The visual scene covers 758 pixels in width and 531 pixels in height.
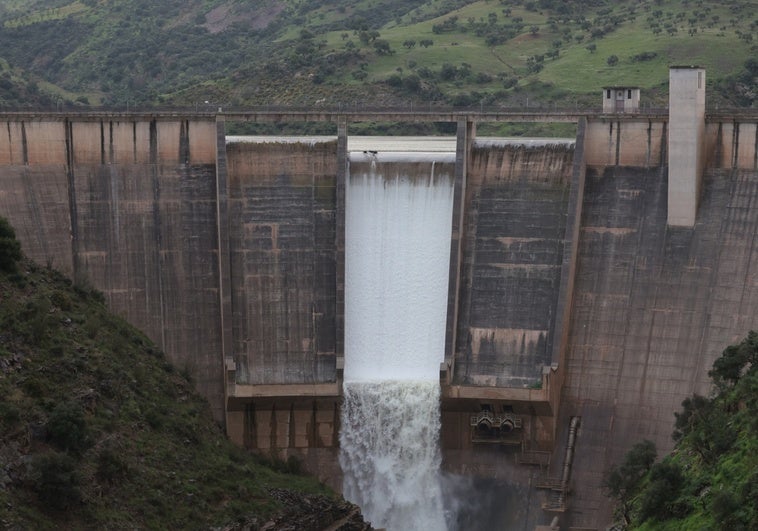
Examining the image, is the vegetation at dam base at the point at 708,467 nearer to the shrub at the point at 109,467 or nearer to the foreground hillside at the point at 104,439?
the foreground hillside at the point at 104,439

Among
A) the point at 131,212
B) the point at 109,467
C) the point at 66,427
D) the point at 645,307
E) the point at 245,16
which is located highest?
the point at 245,16

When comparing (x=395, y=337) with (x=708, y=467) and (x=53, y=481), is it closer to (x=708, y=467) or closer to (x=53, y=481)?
(x=708, y=467)

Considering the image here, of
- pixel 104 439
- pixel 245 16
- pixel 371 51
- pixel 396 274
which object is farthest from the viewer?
pixel 245 16

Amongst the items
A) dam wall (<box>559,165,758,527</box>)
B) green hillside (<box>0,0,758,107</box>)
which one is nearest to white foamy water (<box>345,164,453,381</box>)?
dam wall (<box>559,165,758,527</box>)

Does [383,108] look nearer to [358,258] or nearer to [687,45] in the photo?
[358,258]

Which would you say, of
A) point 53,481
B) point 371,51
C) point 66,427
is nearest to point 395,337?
point 66,427

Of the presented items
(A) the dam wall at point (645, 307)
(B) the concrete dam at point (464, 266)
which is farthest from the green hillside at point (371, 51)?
(A) the dam wall at point (645, 307)

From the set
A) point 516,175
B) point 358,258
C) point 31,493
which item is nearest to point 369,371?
point 358,258

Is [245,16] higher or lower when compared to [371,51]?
higher
